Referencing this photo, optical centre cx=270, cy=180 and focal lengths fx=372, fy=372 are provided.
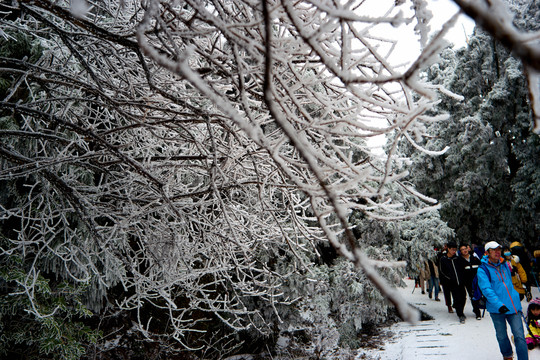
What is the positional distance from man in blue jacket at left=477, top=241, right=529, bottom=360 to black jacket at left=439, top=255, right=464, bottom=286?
119 inches

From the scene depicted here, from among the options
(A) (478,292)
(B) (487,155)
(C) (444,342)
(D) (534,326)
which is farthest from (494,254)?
(B) (487,155)

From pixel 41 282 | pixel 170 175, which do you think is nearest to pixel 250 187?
pixel 170 175

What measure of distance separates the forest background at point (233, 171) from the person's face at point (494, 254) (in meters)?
1.15

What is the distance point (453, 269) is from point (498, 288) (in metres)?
3.34

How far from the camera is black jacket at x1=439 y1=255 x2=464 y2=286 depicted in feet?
25.9

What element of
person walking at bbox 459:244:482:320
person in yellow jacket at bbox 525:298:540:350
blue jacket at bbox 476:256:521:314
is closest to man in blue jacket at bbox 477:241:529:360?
blue jacket at bbox 476:256:521:314

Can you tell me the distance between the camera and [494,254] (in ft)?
16.1

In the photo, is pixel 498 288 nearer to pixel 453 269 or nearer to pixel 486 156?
→ pixel 453 269

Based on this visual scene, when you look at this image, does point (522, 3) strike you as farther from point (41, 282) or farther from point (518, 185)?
point (41, 282)

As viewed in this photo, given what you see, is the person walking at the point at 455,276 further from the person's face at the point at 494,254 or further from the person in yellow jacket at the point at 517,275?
the person's face at the point at 494,254

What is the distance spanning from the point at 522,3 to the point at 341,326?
1389 cm

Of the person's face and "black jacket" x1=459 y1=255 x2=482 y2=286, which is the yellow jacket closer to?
the person's face

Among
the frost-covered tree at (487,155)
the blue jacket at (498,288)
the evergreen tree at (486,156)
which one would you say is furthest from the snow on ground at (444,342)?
the evergreen tree at (486,156)

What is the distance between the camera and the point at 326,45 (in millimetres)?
2102
